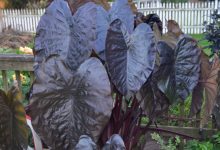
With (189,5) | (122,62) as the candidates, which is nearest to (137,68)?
(122,62)

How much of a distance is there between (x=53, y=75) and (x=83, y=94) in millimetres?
142

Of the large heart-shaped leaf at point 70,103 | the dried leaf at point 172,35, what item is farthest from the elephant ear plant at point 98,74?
the dried leaf at point 172,35

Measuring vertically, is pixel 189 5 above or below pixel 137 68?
above

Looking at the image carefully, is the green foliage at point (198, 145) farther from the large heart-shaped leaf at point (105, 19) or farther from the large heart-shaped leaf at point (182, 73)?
the large heart-shaped leaf at point (105, 19)

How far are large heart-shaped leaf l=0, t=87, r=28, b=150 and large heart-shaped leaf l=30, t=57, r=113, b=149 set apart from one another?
0.21 ft

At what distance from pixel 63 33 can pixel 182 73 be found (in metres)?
0.56

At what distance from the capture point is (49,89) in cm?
143

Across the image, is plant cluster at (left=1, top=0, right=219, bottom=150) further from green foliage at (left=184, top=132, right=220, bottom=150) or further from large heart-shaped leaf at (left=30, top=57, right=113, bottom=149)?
green foliage at (left=184, top=132, right=220, bottom=150)

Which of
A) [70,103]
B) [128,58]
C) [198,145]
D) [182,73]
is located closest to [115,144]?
[70,103]

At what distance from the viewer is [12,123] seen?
1441 mm

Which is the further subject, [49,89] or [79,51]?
[79,51]

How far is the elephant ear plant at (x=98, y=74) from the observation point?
1426mm

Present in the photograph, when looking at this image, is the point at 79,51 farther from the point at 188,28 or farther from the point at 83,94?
the point at 188,28

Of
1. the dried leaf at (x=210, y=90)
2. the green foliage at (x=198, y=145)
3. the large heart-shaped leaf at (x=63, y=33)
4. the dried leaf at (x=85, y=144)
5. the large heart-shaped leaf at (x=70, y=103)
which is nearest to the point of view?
the dried leaf at (x=85, y=144)
